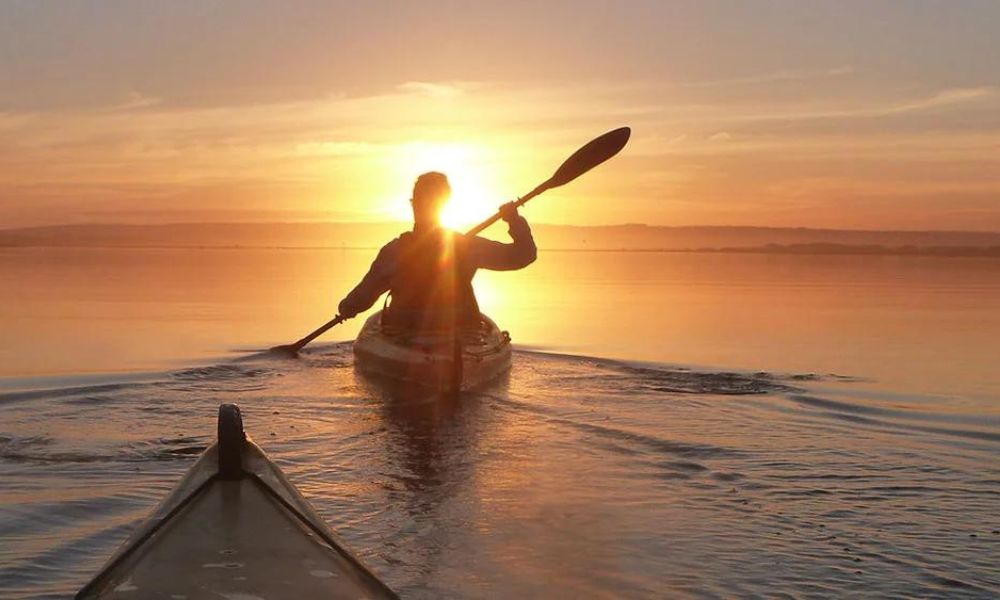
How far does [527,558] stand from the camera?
5.39 m

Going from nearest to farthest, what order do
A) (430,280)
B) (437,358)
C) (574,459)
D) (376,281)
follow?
(574,459) → (437,358) → (430,280) → (376,281)

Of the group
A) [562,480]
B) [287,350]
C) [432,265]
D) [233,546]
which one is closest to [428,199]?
[432,265]

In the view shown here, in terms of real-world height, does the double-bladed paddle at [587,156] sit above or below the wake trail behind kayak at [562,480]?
above

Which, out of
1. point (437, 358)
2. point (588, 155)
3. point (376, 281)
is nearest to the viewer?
point (437, 358)

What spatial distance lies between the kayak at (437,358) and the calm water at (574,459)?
11.5 inches

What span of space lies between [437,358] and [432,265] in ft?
3.83

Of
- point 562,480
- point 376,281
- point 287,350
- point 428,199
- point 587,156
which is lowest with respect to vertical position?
point 562,480

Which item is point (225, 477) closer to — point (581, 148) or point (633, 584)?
point (633, 584)

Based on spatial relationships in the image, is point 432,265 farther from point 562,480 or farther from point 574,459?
point 562,480

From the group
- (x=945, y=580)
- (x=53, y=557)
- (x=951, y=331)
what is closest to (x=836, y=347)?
(x=951, y=331)

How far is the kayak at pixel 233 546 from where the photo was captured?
11.2 feet

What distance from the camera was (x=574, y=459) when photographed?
7844 mm

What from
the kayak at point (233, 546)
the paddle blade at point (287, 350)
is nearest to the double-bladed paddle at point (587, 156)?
the paddle blade at point (287, 350)

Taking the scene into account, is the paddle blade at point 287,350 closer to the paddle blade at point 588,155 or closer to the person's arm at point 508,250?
the person's arm at point 508,250
